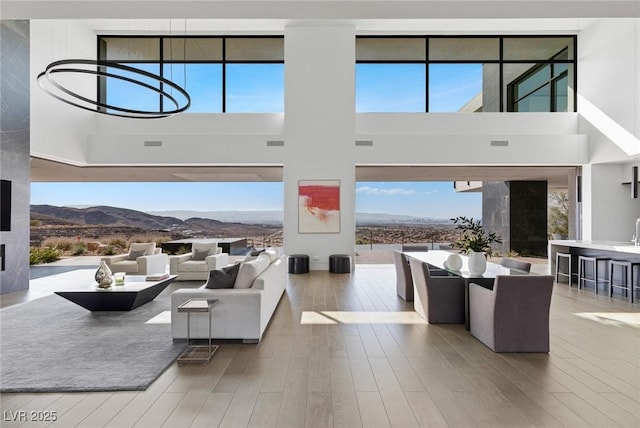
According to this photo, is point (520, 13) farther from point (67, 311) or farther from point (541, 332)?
point (67, 311)

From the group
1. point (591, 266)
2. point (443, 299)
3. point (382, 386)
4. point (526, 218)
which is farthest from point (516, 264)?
point (526, 218)

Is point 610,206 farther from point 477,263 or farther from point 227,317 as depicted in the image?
point 227,317

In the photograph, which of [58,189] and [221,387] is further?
[58,189]

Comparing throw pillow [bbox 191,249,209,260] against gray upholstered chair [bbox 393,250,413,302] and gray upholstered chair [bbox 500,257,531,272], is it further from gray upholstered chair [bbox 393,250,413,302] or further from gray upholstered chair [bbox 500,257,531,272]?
gray upholstered chair [bbox 500,257,531,272]

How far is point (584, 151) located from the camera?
1005 cm

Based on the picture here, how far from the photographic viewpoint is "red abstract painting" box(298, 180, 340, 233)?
10148 millimetres

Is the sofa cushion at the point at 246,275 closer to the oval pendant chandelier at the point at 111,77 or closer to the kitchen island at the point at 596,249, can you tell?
the oval pendant chandelier at the point at 111,77

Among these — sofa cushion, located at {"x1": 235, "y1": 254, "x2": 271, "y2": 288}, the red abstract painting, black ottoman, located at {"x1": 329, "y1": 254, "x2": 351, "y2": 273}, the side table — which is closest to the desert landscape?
the red abstract painting

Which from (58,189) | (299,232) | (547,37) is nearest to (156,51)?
(299,232)

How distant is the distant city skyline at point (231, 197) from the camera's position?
1705 centimetres

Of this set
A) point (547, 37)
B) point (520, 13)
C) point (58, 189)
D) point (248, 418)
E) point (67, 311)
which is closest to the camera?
point (248, 418)

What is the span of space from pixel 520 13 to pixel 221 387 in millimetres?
3768

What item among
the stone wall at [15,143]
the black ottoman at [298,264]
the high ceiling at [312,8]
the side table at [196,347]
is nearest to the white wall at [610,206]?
the black ottoman at [298,264]

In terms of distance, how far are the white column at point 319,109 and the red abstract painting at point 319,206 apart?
13 centimetres
